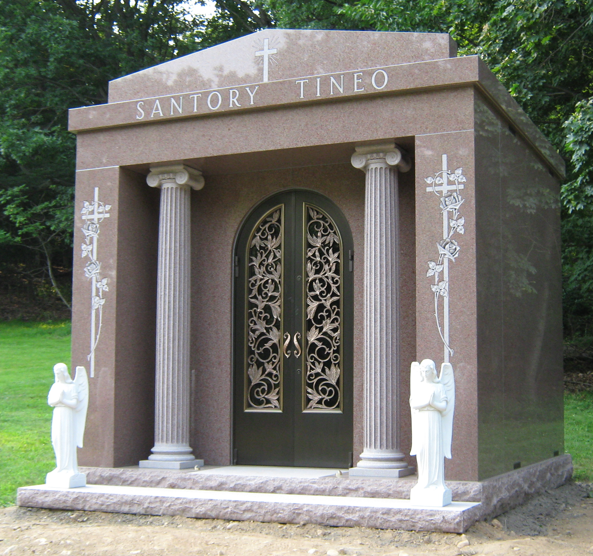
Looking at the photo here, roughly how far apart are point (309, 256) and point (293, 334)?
33.7 inches

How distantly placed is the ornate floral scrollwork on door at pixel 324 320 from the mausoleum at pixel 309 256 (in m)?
0.02

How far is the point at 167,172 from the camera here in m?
8.26

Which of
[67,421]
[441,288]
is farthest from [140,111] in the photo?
[441,288]

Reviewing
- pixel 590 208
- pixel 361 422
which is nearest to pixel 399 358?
pixel 361 422

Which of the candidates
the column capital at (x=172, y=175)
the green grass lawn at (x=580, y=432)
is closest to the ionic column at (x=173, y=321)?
the column capital at (x=172, y=175)

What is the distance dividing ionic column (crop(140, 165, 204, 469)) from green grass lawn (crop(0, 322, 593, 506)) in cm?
183

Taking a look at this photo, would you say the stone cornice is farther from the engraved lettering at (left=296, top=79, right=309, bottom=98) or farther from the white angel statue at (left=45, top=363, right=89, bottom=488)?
the white angel statue at (left=45, top=363, right=89, bottom=488)

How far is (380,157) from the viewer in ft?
23.9

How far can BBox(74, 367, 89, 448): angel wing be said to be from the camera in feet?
24.2

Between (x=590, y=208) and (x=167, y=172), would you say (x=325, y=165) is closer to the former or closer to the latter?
(x=167, y=172)

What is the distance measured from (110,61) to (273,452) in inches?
599

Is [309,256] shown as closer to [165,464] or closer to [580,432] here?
[165,464]

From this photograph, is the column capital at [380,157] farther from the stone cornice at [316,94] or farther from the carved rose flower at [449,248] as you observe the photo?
the carved rose flower at [449,248]

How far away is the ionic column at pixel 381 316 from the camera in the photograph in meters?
6.96
